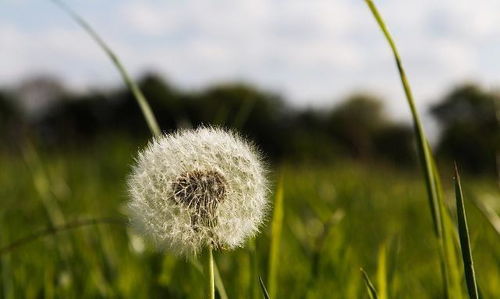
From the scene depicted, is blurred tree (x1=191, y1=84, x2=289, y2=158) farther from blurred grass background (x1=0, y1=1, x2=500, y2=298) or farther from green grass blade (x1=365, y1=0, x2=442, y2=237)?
green grass blade (x1=365, y1=0, x2=442, y2=237)

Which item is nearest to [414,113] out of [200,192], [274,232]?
[200,192]

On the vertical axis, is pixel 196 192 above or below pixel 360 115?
below

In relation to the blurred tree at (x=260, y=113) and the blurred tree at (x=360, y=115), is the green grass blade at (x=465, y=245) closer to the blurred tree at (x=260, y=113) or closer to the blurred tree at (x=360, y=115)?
the blurred tree at (x=260, y=113)

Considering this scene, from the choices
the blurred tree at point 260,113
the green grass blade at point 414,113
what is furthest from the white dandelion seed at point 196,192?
the blurred tree at point 260,113

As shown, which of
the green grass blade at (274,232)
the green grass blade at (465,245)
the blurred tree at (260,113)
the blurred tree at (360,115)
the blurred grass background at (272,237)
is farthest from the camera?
the blurred tree at (360,115)

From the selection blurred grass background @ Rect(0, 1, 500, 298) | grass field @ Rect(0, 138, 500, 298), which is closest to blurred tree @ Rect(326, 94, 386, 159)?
blurred grass background @ Rect(0, 1, 500, 298)

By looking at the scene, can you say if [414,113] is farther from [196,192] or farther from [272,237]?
[272,237]

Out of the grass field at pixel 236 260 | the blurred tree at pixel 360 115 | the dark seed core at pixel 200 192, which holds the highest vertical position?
the blurred tree at pixel 360 115

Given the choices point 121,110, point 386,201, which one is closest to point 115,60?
point 386,201

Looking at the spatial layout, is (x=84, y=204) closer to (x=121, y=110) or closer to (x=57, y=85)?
(x=57, y=85)
